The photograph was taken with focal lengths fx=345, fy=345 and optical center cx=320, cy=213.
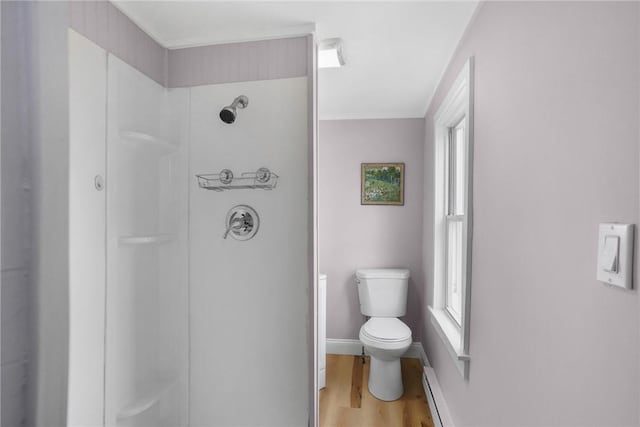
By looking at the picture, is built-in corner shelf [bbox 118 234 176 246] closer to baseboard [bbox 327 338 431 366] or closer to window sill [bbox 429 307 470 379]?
window sill [bbox 429 307 470 379]

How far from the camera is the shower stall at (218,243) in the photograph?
64.8 inches

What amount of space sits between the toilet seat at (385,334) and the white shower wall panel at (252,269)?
0.79 metres

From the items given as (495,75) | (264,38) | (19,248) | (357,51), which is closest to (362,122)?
(357,51)

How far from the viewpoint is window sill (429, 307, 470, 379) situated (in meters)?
1.59

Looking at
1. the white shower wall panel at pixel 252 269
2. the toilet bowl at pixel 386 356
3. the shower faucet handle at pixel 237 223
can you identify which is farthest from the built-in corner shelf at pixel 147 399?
the toilet bowl at pixel 386 356

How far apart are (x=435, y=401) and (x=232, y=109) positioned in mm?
2070

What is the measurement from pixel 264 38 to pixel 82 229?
4.01ft

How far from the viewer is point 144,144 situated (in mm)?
1644

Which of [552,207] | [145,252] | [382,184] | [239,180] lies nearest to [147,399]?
[145,252]

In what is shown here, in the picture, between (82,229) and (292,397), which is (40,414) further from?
(292,397)

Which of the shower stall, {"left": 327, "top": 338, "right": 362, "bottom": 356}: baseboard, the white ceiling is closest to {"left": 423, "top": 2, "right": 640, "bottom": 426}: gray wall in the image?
the white ceiling

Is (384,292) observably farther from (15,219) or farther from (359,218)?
(15,219)

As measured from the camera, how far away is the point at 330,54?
1.85m

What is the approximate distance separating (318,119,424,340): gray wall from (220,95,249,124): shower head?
4.90 ft
